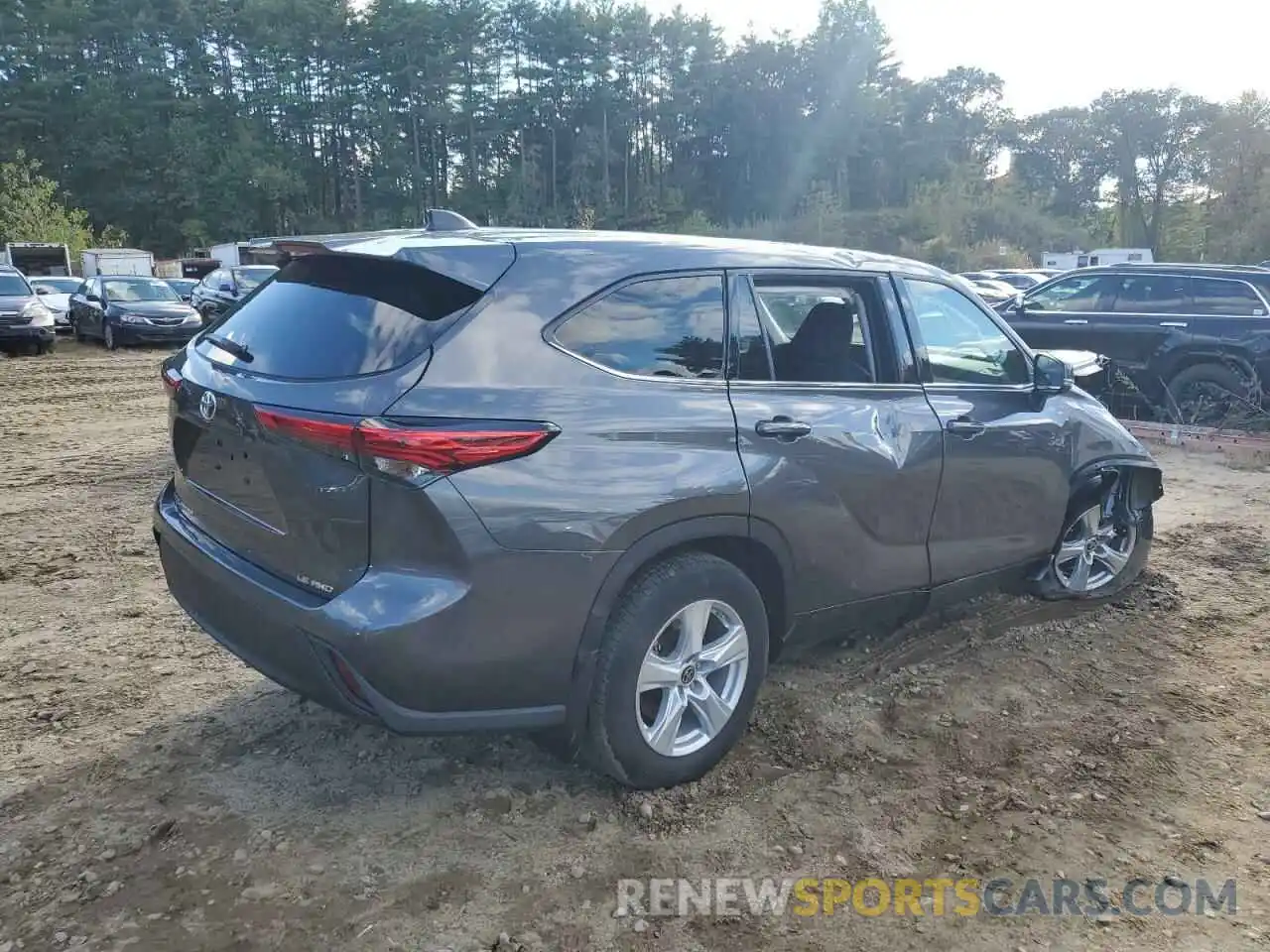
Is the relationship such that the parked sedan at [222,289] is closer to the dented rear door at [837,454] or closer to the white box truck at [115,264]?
the white box truck at [115,264]

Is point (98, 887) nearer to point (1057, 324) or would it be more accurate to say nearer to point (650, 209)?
point (1057, 324)

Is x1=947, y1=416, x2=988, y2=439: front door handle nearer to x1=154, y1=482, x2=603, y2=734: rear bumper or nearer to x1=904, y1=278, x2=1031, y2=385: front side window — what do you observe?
x1=904, y1=278, x2=1031, y2=385: front side window

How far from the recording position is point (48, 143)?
6159cm

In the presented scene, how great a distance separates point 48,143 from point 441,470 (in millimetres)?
73992

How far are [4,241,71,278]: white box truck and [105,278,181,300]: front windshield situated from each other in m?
18.4

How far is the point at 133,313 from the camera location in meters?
18.2

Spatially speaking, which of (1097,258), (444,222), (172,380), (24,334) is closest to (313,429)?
(172,380)

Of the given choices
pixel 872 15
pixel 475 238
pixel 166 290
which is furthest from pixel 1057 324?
pixel 872 15

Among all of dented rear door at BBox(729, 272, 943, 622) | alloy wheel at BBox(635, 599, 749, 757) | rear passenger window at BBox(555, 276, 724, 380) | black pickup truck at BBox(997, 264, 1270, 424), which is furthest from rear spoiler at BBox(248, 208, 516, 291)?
black pickup truck at BBox(997, 264, 1270, 424)

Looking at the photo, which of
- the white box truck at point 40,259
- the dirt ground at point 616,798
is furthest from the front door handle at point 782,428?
the white box truck at point 40,259

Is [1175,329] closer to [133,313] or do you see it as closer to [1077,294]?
[1077,294]

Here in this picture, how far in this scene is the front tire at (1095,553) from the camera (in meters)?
4.59

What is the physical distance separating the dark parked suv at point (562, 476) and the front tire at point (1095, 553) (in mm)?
1157

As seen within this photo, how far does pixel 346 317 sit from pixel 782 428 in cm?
145
